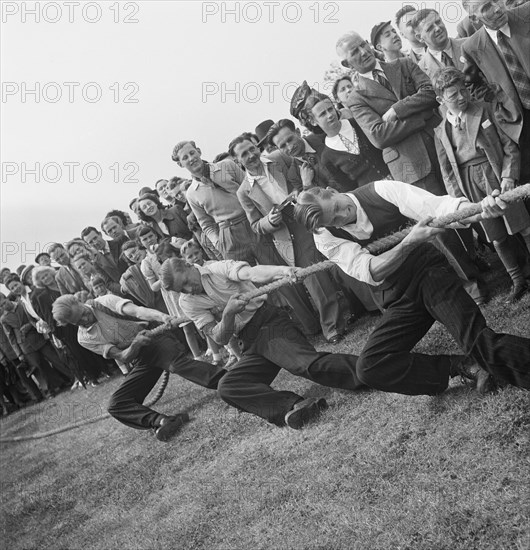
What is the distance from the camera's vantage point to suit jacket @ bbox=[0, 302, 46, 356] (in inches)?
478

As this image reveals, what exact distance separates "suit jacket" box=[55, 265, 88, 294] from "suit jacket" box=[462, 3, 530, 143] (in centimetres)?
752

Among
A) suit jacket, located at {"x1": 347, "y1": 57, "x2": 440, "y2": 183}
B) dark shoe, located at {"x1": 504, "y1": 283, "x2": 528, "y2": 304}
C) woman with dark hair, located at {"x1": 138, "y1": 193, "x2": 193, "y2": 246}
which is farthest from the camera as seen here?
woman with dark hair, located at {"x1": 138, "y1": 193, "x2": 193, "y2": 246}

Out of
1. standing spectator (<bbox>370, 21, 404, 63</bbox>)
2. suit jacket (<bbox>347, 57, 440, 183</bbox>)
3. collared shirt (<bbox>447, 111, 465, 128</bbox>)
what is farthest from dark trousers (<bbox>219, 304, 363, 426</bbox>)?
standing spectator (<bbox>370, 21, 404, 63</bbox>)

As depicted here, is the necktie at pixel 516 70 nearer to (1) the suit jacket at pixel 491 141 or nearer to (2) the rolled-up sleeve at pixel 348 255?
(1) the suit jacket at pixel 491 141

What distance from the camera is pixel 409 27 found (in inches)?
220

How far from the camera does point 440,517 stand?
304 centimetres

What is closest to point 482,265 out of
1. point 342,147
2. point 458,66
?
point 342,147

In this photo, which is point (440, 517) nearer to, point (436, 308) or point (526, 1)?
point (436, 308)

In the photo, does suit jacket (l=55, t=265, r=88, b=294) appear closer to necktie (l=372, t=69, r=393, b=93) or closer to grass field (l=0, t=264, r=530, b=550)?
grass field (l=0, t=264, r=530, b=550)

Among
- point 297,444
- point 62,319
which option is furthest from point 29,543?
point 297,444

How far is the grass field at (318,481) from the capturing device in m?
3.11

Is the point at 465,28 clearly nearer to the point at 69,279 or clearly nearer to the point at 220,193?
the point at 220,193

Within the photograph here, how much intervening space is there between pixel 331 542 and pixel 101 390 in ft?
25.7

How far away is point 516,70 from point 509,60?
91 mm
